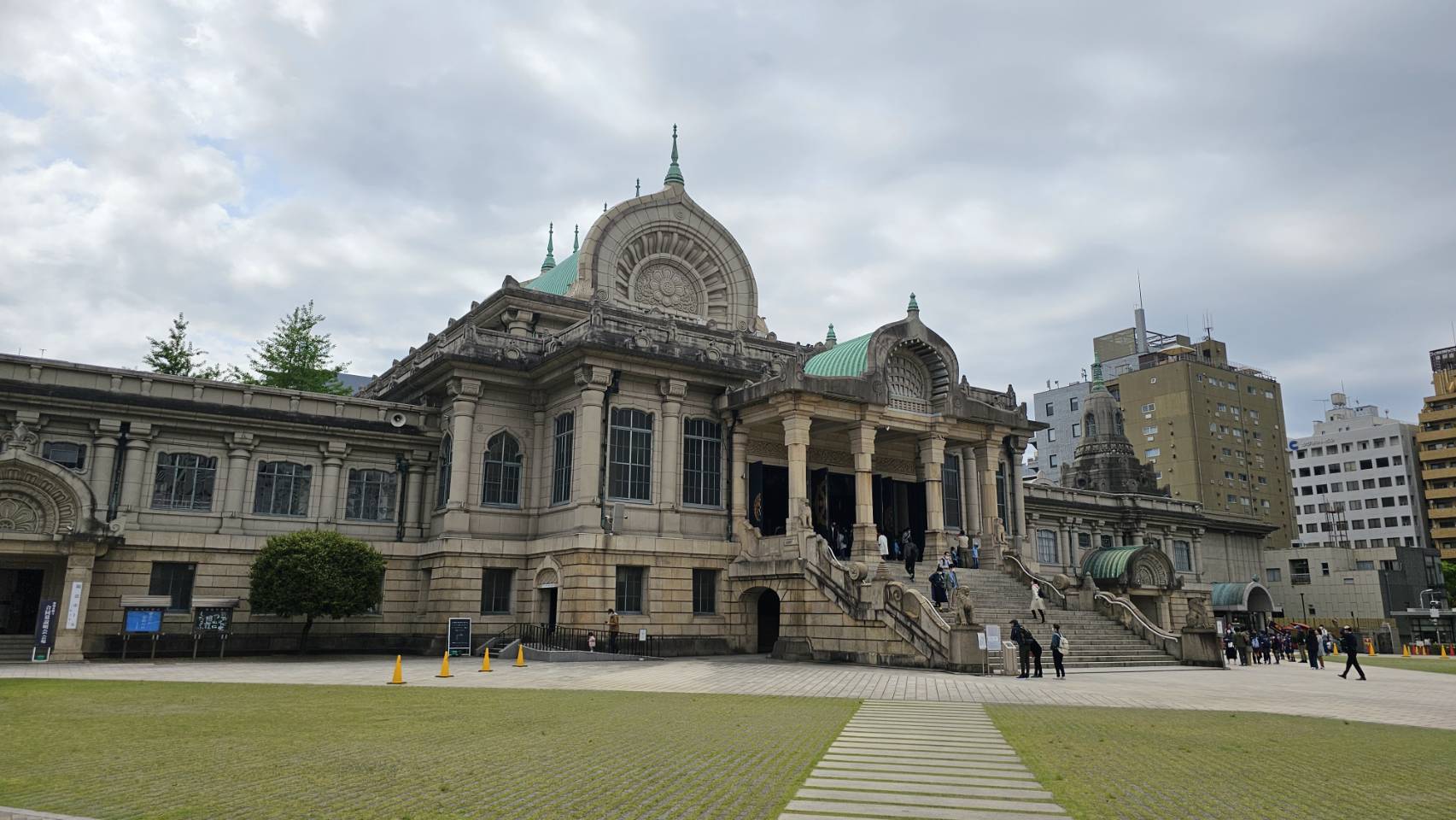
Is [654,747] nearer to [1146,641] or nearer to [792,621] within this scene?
[792,621]

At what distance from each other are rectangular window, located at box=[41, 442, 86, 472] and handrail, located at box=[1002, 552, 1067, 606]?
33197 millimetres

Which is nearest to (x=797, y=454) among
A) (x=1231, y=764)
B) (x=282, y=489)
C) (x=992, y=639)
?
(x=992, y=639)

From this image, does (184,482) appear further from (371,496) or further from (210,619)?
(210,619)

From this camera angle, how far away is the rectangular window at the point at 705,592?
113 feet

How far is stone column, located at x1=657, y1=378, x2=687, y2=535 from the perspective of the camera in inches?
1355

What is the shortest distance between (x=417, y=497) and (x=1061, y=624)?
2374 cm

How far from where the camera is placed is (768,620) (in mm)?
36000

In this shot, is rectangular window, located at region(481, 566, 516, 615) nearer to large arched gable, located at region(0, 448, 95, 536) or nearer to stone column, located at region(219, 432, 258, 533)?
stone column, located at region(219, 432, 258, 533)

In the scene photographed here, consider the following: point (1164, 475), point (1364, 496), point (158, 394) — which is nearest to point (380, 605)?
point (158, 394)

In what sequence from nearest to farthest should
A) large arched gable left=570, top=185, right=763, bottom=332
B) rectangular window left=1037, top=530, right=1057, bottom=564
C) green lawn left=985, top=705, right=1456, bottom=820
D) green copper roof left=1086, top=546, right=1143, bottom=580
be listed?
1. green lawn left=985, top=705, right=1456, bottom=820
2. large arched gable left=570, top=185, right=763, bottom=332
3. green copper roof left=1086, top=546, right=1143, bottom=580
4. rectangular window left=1037, top=530, right=1057, bottom=564

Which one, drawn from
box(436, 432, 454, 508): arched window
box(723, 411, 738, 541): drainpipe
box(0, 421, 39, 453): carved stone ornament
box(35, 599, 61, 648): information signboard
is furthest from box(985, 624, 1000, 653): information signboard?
box(0, 421, 39, 453): carved stone ornament

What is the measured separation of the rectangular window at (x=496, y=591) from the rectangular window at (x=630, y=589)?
454cm

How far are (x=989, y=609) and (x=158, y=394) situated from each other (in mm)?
29000

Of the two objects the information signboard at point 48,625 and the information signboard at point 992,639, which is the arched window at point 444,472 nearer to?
the information signboard at point 48,625
